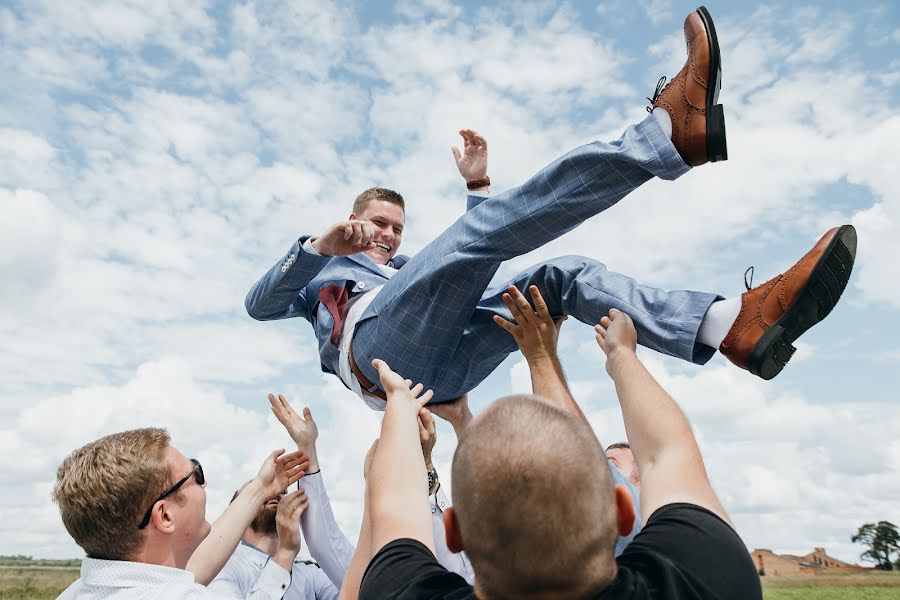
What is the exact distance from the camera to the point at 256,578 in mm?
4539

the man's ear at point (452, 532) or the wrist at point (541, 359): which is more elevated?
the wrist at point (541, 359)

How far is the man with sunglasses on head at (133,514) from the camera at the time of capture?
8.40 ft

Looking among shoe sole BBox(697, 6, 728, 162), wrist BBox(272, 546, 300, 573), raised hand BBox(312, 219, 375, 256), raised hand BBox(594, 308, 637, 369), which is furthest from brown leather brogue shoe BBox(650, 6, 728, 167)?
wrist BBox(272, 546, 300, 573)

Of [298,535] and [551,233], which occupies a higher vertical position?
[551,233]

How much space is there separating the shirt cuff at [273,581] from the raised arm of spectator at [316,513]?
206 mm

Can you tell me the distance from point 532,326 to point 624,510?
1.83 meters

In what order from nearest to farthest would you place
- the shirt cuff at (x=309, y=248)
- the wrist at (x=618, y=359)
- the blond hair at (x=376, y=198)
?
1. the wrist at (x=618, y=359)
2. the shirt cuff at (x=309, y=248)
3. the blond hair at (x=376, y=198)

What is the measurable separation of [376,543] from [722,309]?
2.07 m

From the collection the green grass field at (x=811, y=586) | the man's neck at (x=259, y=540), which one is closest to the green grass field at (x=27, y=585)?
the green grass field at (x=811, y=586)

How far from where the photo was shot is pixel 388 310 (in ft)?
12.4

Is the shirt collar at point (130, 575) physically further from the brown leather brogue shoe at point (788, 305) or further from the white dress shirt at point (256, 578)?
the brown leather brogue shoe at point (788, 305)

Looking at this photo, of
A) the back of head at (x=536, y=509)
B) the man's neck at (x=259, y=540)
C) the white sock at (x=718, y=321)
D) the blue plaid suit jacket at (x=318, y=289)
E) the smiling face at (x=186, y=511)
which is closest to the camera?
the back of head at (x=536, y=509)

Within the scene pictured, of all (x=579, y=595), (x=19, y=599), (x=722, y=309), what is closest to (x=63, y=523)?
(x=579, y=595)

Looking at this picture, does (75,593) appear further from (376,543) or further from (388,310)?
(388,310)
